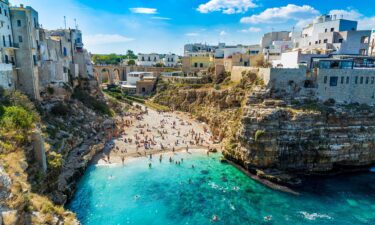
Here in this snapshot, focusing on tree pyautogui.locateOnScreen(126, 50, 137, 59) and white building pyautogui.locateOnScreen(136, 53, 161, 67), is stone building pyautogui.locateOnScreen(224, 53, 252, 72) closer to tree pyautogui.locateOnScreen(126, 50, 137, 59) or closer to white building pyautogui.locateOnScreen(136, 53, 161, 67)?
white building pyautogui.locateOnScreen(136, 53, 161, 67)

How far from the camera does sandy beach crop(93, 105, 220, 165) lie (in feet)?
108

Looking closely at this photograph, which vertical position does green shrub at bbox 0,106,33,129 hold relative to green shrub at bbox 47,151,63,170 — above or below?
above

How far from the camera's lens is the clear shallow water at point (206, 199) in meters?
20.9

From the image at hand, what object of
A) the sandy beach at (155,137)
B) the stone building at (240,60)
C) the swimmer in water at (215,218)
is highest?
the stone building at (240,60)

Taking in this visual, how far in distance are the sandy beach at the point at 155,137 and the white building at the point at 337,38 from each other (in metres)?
22.1

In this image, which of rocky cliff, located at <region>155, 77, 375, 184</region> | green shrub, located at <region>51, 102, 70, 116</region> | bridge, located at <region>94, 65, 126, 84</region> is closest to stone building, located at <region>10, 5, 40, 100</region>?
green shrub, located at <region>51, 102, 70, 116</region>

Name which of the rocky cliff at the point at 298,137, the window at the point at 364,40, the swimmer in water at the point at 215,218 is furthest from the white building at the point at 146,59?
the swimmer in water at the point at 215,218

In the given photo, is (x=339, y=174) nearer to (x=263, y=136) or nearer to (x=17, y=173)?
(x=263, y=136)

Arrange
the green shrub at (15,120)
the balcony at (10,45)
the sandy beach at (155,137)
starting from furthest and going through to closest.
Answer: the sandy beach at (155,137) → the balcony at (10,45) → the green shrub at (15,120)

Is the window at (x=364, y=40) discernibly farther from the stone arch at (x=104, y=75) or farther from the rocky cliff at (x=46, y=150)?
the stone arch at (x=104, y=75)

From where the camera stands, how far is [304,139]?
28.6 meters

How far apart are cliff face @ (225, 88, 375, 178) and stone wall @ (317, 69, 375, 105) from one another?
2520 mm

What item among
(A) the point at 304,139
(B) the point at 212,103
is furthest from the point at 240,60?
(A) the point at 304,139

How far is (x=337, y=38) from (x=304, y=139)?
2144cm
